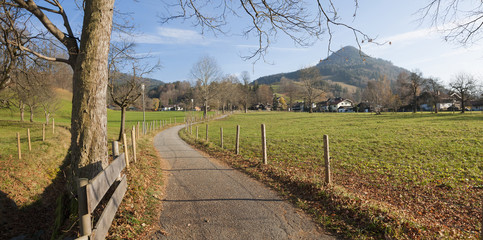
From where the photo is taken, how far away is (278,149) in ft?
47.2

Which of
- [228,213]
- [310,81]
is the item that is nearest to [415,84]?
[310,81]

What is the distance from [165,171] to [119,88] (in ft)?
42.5

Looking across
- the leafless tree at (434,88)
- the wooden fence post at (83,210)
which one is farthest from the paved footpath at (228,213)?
the leafless tree at (434,88)

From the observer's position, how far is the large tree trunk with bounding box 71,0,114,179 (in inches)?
183

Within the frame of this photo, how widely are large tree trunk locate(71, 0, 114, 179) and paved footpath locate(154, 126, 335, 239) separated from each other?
6.27 feet

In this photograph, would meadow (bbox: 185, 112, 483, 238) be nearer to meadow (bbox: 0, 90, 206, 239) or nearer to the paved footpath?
the paved footpath

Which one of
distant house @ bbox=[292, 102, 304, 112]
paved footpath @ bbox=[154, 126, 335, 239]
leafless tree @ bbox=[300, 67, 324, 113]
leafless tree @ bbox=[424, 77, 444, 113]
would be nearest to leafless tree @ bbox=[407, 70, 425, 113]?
leafless tree @ bbox=[424, 77, 444, 113]

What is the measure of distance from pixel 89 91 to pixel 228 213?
3.66 meters

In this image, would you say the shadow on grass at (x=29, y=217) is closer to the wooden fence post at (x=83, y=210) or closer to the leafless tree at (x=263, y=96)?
the wooden fence post at (x=83, y=210)

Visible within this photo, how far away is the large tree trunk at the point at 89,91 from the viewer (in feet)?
15.2

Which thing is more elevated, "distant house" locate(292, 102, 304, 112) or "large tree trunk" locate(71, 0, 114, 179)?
"distant house" locate(292, 102, 304, 112)

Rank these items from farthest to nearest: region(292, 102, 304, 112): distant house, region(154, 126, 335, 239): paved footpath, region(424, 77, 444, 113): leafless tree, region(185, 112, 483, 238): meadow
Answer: region(292, 102, 304, 112): distant house
region(424, 77, 444, 113): leafless tree
region(185, 112, 483, 238): meadow
region(154, 126, 335, 239): paved footpath

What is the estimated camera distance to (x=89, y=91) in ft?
15.2

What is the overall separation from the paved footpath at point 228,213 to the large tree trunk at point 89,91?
1.91 m
